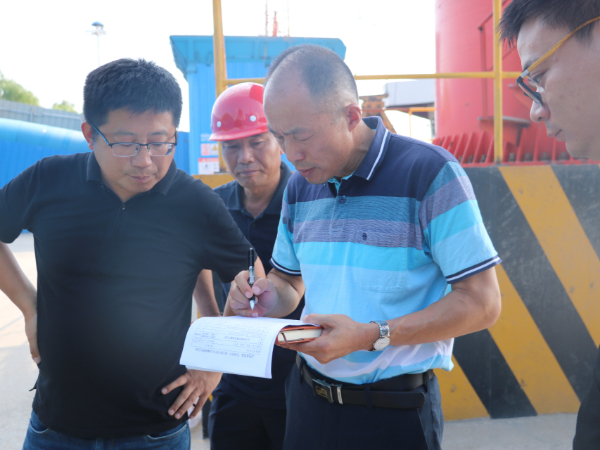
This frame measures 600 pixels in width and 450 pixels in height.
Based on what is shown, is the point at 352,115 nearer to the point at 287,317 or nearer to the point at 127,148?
the point at 127,148

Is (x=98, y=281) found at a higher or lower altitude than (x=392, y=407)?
higher

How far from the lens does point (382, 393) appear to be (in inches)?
56.6

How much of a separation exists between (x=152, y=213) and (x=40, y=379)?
726mm

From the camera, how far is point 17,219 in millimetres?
1688

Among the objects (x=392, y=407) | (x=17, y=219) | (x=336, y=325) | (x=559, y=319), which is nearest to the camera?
(x=336, y=325)

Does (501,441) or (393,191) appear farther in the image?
(501,441)

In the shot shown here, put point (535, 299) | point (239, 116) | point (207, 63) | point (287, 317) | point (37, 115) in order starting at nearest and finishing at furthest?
point (287, 317)
point (239, 116)
point (535, 299)
point (207, 63)
point (37, 115)

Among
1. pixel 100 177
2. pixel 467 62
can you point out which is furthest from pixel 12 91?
pixel 100 177

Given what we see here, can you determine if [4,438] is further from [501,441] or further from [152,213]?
[501,441]

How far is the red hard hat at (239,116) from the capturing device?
2.42 meters

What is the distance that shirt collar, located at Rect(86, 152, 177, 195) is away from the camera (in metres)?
1.66

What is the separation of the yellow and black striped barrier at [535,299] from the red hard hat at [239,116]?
56.4 inches

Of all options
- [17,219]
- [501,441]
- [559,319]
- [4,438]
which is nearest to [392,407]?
[17,219]

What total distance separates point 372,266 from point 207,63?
417 inches
